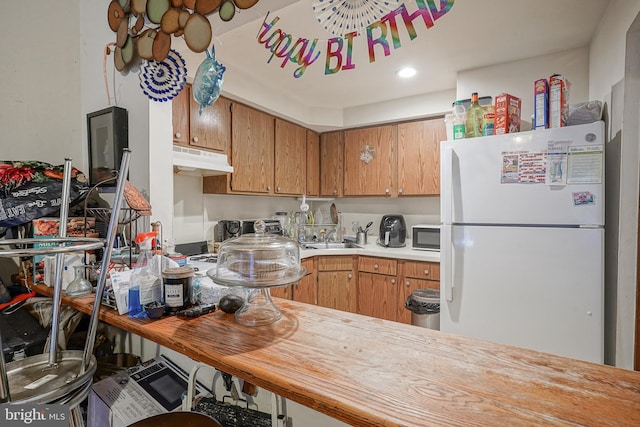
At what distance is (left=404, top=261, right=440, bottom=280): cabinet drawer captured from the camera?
240 cm

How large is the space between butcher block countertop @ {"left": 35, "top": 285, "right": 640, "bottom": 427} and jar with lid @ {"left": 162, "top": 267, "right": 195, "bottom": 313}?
79 millimetres

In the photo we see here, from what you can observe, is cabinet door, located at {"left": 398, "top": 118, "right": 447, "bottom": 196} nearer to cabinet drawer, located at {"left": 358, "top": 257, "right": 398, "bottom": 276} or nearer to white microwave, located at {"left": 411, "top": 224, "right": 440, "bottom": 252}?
white microwave, located at {"left": 411, "top": 224, "right": 440, "bottom": 252}

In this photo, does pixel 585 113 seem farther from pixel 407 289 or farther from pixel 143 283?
pixel 143 283

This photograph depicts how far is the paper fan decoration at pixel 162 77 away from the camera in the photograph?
1.37 metres

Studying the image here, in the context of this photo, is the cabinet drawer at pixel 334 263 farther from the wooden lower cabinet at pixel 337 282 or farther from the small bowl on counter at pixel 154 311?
the small bowl on counter at pixel 154 311

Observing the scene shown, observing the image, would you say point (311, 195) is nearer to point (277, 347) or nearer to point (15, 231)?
point (15, 231)

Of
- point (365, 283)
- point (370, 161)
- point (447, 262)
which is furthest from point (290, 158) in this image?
point (447, 262)

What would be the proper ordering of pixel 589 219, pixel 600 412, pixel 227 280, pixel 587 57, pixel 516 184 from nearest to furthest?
pixel 600 412
pixel 227 280
pixel 589 219
pixel 516 184
pixel 587 57

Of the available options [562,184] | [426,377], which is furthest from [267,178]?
[426,377]

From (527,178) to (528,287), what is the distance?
1.94 ft

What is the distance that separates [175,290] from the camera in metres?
0.85

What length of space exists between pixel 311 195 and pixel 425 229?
1.32 meters

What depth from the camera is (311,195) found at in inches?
134

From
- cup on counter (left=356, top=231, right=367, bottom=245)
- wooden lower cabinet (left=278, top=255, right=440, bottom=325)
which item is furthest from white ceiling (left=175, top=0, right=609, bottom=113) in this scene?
wooden lower cabinet (left=278, top=255, right=440, bottom=325)
